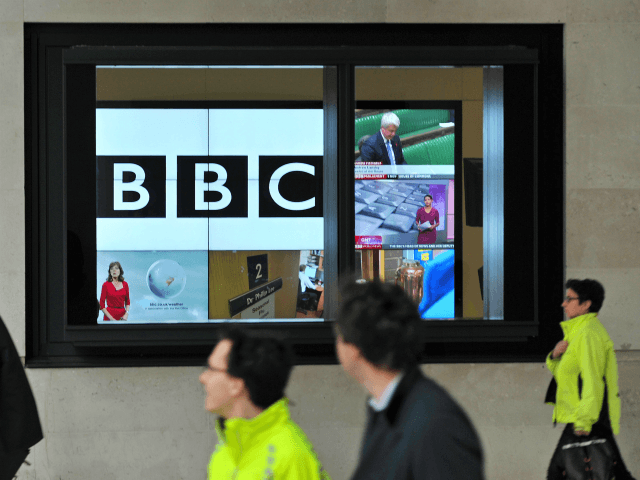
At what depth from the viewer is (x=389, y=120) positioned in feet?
20.7

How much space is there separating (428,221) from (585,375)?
7.51 feet

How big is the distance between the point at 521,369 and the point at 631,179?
6.37ft

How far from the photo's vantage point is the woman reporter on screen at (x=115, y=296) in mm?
6137

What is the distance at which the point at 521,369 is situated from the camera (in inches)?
240

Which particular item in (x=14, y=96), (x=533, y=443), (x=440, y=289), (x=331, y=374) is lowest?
(x=533, y=443)

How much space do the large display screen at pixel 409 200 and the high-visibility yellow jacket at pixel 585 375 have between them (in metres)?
1.83

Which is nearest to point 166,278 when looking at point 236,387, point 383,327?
point 236,387

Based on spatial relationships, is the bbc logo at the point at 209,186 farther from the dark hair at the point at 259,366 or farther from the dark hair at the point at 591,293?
the dark hair at the point at 259,366

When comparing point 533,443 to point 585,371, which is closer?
point 585,371

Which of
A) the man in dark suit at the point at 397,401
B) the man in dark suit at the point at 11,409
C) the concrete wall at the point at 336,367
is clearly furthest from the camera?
the concrete wall at the point at 336,367

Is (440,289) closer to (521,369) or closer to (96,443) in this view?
(521,369)

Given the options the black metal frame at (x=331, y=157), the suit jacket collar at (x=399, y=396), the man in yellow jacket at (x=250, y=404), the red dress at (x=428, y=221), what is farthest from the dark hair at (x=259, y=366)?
the red dress at (x=428, y=221)

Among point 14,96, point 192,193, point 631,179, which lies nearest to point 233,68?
point 192,193

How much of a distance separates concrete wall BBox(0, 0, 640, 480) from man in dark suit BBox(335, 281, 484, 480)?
4216 mm
